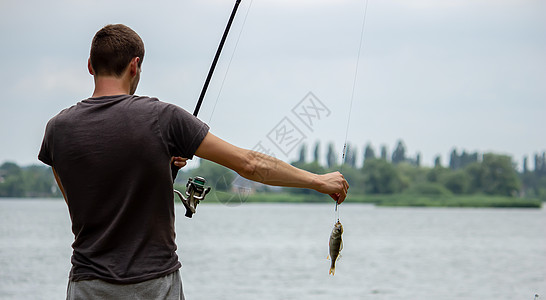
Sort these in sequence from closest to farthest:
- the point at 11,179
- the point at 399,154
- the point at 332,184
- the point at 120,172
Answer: the point at 120,172, the point at 332,184, the point at 11,179, the point at 399,154

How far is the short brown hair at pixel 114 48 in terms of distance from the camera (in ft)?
7.30

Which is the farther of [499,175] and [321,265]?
[499,175]

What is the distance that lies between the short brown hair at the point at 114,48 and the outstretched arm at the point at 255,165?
0.39m

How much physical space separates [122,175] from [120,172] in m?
0.01

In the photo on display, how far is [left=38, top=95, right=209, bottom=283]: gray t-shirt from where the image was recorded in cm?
215

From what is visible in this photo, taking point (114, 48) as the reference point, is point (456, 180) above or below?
above

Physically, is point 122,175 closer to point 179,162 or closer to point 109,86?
point 109,86

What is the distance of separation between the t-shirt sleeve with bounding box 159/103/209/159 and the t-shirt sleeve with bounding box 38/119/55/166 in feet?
1.30

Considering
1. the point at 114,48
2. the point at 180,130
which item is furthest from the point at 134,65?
the point at 180,130

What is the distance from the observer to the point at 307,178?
241cm

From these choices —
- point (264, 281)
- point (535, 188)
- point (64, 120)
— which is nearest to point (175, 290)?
point (64, 120)

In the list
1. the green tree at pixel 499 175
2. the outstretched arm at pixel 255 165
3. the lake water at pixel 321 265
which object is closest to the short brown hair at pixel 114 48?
the outstretched arm at pixel 255 165

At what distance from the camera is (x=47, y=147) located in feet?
7.57

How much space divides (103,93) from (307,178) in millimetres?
770
